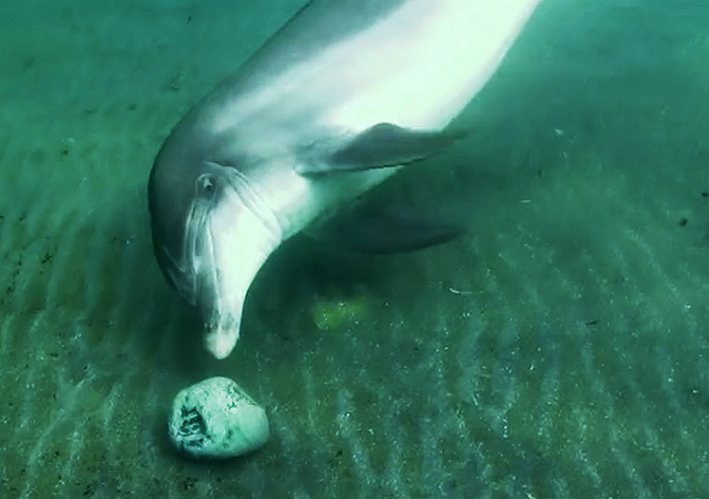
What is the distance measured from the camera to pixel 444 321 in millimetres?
4590

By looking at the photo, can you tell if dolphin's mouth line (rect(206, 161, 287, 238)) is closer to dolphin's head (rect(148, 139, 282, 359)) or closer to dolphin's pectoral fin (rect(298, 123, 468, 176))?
dolphin's head (rect(148, 139, 282, 359))

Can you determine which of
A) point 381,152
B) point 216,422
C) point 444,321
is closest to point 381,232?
point 381,152

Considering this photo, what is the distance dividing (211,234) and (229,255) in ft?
0.44

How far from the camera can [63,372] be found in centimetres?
459

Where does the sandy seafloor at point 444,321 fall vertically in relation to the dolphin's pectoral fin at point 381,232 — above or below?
below

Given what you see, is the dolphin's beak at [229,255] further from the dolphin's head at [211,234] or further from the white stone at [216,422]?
the white stone at [216,422]

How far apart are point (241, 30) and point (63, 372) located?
15.1 feet

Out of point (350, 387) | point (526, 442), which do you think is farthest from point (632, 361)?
point (350, 387)

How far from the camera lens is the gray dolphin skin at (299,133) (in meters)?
4.43

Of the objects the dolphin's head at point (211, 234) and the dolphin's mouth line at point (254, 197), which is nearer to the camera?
the dolphin's head at point (211, 234)

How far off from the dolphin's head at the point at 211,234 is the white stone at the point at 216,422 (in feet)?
1.07

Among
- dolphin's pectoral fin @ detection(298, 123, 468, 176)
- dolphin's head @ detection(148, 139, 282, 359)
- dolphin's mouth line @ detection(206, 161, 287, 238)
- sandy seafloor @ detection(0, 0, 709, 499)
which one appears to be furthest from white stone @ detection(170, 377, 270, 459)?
dolphin's pectoral fin @ detection(298, 123, 468, 176)

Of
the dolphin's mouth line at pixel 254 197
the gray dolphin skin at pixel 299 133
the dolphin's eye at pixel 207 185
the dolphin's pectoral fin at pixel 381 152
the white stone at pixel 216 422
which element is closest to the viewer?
the white stone at pixel 216 422

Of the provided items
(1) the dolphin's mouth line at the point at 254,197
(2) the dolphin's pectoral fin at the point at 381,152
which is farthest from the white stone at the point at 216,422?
(2) the dolphin's pectoral fin at the point at 381,152
